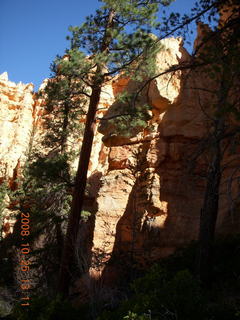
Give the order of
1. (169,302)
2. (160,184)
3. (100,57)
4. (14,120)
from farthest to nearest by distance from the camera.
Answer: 1. (14,120)
2. (160,184)
3. (100,57)
4. (169,302)

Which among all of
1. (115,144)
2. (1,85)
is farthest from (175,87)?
(1,85)

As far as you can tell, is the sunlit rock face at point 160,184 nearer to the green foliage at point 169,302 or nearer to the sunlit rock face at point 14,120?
the green foliage at point 169,302

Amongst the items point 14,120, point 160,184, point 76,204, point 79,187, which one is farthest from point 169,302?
point 14,120

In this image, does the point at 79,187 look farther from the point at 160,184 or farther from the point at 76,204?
the point at 160,184

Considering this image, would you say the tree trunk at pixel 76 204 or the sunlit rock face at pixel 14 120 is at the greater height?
the sunlit rock face at pixel 14 120

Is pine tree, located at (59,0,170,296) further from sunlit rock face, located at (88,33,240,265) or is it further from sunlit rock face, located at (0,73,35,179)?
sunlit rock face, located at (0,73,35,179)

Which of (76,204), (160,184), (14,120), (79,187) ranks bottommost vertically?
(76,204)

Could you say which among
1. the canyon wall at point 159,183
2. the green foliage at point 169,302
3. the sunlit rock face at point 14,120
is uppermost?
the sunlit rock face at point 14,120

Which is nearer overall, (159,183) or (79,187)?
(79,187)

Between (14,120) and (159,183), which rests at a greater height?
(14,120)

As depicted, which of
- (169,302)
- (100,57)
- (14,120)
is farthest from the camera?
(14,120)

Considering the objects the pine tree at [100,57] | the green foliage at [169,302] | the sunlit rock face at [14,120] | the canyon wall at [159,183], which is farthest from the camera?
the sunlit rock face at [14,120]

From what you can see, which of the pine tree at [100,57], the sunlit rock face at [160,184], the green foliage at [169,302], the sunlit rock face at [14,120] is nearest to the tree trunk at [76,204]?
the pine tree at [100,57]

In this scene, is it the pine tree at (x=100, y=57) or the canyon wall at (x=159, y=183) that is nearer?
the pine tree at (x=100, y=57)
